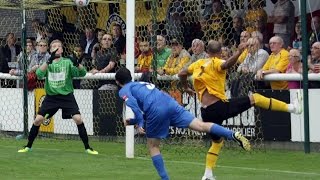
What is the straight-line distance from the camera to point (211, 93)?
14.7 metres

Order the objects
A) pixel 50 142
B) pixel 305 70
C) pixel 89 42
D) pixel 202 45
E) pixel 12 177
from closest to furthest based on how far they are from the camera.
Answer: pixel 12 177
pixel 305 70
pixel 202 45
pixel 50 142
pixel 89 42

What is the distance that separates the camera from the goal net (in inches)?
750

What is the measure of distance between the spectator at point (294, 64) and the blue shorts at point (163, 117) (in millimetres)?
5271

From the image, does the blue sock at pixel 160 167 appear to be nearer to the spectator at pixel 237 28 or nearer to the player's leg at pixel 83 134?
the player's leg at pixel 83 134

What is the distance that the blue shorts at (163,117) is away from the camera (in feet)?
42.5

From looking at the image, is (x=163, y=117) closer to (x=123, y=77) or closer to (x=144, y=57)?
(x=123, y=77)

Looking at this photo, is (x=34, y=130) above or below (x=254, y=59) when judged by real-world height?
below

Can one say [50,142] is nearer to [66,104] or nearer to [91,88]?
[91,88]

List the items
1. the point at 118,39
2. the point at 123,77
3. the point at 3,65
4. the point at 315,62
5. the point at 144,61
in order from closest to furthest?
1. the point at 123,77
2. the point at 315,62
3. the point at 144,61
4. the point at 118,39
5. the point at 3,65

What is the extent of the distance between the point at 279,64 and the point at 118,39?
481cm

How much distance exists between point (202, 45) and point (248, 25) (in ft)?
3.40

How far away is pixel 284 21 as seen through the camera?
64.8 ft

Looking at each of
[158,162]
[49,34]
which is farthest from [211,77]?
[49,34]

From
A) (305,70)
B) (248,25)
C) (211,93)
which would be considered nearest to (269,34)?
(248,25)
